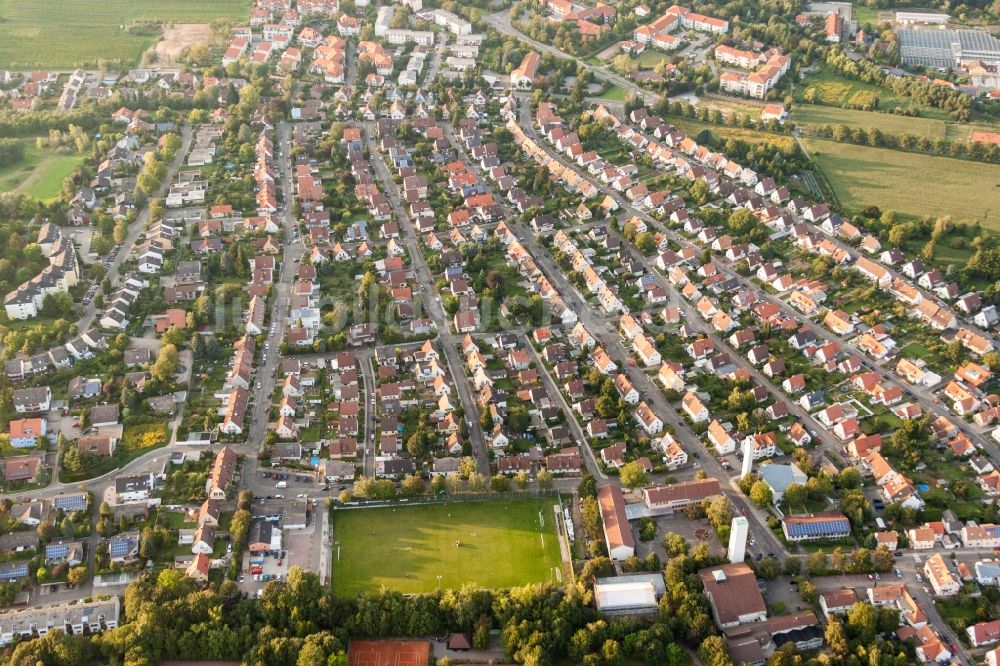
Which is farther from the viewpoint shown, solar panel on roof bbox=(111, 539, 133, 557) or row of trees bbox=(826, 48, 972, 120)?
row of trees bbox=(826, 48, 972, 120)

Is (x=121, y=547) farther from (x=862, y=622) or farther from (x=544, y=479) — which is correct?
(x=862, y=622)

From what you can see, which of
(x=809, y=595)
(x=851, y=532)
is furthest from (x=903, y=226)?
(x=809, y=595)

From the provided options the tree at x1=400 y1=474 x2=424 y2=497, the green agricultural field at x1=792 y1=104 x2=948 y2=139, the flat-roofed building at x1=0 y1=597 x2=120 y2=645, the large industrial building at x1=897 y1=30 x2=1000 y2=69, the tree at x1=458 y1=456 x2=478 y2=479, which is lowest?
the flat-roofed building at x1=0 y1=597 x2=120 y2=645

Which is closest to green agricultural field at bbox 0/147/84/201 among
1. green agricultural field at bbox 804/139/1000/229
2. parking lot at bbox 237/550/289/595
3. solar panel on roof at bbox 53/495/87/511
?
solar panel on roof at bbox 53/495/87/511

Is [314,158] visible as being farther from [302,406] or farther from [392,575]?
[392,575]

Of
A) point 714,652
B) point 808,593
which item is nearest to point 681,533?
point 808,593

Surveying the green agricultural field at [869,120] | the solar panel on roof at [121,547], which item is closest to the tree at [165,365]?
the solar panel on roof at [121,547]

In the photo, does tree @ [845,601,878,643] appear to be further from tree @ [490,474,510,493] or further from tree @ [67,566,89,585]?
tree @ [67,566,89,585]
